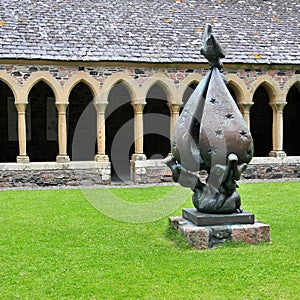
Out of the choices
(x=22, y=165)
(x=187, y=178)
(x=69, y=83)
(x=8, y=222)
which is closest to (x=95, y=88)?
(x=69, y=83)

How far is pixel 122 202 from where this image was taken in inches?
398

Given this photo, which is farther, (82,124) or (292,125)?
(292,125)

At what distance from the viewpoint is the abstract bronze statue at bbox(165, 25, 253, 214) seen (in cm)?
625

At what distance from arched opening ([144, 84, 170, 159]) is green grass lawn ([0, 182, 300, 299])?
8986 mm

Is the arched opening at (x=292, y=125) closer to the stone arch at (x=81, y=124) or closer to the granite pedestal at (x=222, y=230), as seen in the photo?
the stone arch at (x=81, y=124)

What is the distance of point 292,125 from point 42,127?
8.52 meters

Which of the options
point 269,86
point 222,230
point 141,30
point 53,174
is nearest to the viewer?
point 222,230

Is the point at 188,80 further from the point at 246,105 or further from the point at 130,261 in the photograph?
the point at 130,261

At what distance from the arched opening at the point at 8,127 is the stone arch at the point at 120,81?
431cm

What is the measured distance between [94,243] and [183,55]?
8.11 meters

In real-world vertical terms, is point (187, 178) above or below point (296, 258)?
above

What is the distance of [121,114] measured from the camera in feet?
58.1

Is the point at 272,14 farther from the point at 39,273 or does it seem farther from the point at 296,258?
the point at 39,273

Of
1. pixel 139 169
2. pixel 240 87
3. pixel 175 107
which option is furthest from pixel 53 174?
pixel 240 87
